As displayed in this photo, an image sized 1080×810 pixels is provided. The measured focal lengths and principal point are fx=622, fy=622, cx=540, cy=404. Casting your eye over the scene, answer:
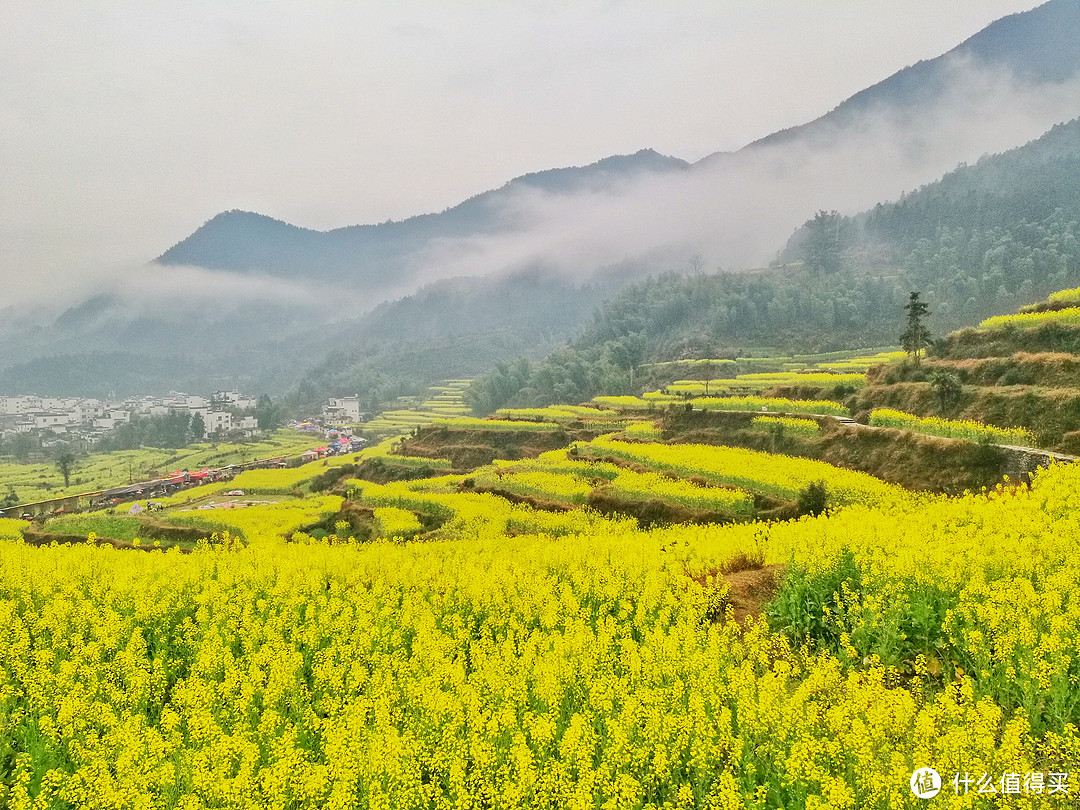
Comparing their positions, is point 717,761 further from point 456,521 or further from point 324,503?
point 324,503

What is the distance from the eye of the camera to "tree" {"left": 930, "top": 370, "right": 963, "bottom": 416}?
97.0 feet

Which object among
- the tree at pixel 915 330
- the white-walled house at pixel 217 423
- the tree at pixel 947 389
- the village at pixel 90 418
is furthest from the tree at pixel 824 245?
the white-walled house at pixel 217 423

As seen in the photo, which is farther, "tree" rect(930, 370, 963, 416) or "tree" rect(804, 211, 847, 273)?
"tree" rect(804, 211, 847, 273)

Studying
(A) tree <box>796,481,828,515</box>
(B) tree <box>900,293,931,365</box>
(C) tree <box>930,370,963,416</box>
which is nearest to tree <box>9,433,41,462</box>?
(A) tree <box>796,481,828,515</box>

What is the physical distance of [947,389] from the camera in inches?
1172

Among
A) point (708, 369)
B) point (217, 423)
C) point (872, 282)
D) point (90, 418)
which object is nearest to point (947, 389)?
point (708, 369)

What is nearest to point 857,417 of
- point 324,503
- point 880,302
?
point 324,503

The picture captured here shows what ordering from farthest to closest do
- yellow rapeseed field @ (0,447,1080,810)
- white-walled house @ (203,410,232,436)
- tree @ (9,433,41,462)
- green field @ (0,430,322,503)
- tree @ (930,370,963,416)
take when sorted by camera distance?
white-walled house @ (203,410,232,436) → tree @ (9,433,41,462) → green field @ (0,430,322,503) → tree @ (930,370,963,416) → yellow rapeseed field @ (0,447,1080,810)

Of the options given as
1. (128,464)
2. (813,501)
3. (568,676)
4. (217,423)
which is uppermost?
(217,423)

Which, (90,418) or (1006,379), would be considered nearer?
(1006,379)

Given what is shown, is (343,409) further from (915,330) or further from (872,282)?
(915,330)

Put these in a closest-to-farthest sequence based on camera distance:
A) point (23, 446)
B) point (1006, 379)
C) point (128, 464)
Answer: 1. point (1006, 379)
2. point (128, 464)
3. point (23, 446)

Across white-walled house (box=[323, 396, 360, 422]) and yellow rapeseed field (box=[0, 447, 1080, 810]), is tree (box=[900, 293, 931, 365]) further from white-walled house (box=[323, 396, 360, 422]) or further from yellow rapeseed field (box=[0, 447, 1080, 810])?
white-walled house (box=[323, 396, 360, 422])

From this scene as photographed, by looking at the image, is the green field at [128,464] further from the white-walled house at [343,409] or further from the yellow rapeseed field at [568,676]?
the yellow rapeseed field at [568,676]
